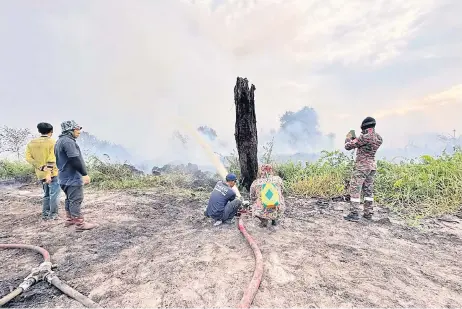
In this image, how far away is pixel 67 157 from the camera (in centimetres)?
515

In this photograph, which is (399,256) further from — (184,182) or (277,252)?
(184,182)

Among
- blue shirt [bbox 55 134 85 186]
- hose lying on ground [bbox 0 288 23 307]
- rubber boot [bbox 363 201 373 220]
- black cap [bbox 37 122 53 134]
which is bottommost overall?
hose lying on ground [bbox 0 288 23 307]

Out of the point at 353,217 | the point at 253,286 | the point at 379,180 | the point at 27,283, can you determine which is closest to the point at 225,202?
the point at 253,286

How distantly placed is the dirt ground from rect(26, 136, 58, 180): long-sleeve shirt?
116cm

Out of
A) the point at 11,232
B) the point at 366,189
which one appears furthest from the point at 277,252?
the point at 11,232

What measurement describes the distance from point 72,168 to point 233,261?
3.56 meters

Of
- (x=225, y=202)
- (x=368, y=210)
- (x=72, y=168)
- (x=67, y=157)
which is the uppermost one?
(x=67, y=157)

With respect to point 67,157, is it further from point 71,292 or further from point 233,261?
point 233,261

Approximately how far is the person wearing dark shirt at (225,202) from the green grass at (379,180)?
3.55 metres

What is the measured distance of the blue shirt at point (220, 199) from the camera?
5660 mm

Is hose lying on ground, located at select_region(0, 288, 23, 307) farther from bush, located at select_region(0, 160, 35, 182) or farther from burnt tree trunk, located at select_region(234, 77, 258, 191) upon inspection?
bush, located at select_region(0, 160, 35, 182)

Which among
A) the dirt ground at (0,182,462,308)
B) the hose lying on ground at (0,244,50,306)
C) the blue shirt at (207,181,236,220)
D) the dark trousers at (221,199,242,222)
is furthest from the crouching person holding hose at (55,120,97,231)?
the dark trousers at (221,199,242,222)

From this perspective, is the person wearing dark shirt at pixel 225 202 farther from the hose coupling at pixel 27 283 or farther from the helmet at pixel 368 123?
the hose coupling at pixel 27 283

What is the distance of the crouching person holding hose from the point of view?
16.8 ft
